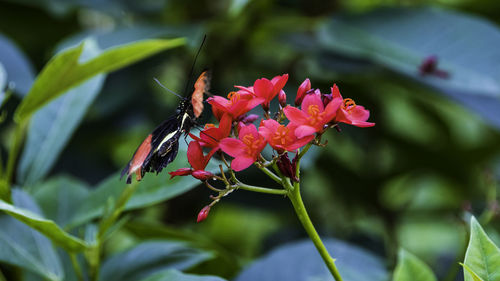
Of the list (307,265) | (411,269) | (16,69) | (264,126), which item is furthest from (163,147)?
(16,69)

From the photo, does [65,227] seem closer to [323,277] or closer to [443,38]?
[323,277]

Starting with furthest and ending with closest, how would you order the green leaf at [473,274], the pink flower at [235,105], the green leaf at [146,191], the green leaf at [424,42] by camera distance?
the green leaf at [424,42]
the green leaf at [146,191]
the pink flower at [235,105]
the green leaf at [473,274]

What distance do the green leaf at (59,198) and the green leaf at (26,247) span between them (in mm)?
99

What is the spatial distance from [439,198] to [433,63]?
1.25 meters

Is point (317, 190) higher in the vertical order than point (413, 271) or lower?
lower

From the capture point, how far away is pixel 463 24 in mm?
1234

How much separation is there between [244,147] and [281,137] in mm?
47

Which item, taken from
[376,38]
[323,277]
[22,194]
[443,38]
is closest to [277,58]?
[376,38]

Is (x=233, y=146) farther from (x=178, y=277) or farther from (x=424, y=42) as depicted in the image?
(x=424, y=42)

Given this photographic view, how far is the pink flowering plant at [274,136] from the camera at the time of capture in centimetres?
57

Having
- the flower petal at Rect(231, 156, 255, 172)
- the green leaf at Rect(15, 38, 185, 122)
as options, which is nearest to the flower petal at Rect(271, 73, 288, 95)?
the flower petal at Rect(231, 156, 255, 172)

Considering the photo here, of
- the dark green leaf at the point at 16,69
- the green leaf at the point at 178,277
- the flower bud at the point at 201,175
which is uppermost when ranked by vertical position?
the flower bud at the point at 201,175

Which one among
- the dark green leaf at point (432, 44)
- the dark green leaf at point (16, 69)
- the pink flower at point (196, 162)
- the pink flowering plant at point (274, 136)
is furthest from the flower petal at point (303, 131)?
the dark green leaf at point (16, 69)

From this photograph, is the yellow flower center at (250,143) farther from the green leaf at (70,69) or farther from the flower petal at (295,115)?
the green leaf at (70,69)
